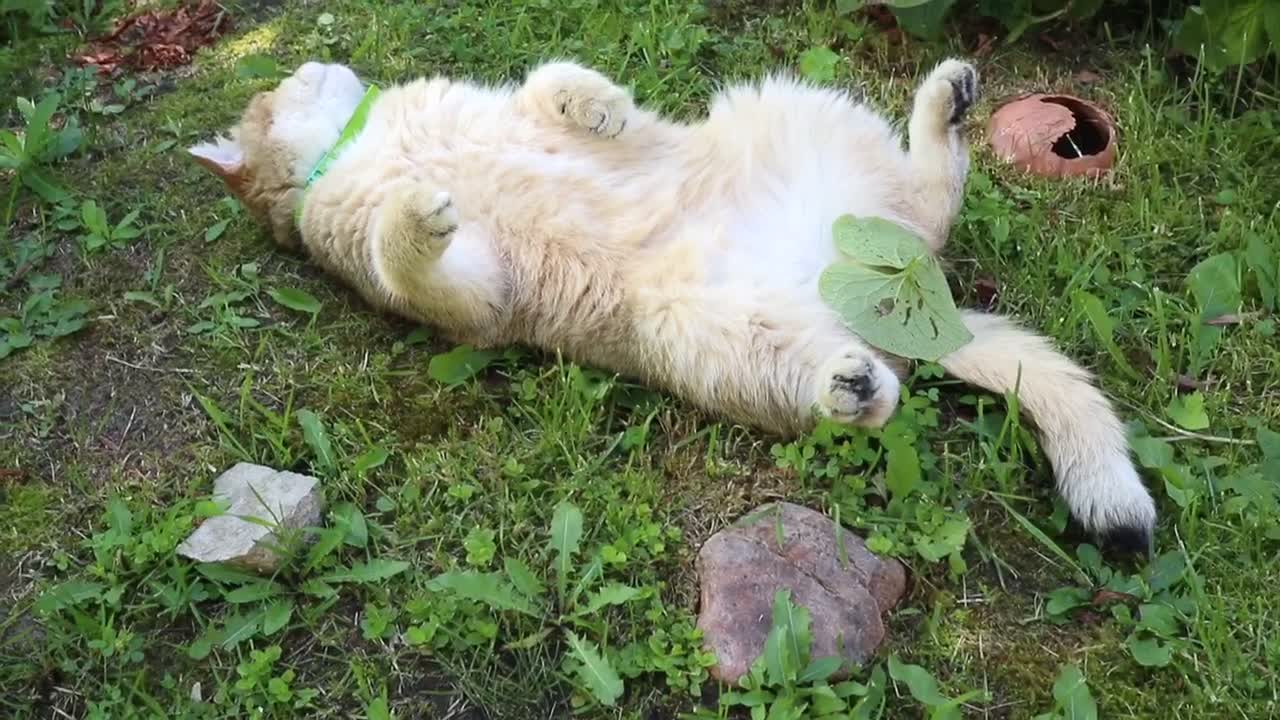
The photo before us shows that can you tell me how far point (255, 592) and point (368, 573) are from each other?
27cm

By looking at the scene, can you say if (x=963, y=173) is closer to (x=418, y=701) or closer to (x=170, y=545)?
(x=418, y=701)

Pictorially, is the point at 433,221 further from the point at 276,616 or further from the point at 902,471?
the point at 902,471

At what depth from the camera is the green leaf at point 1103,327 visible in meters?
2.92

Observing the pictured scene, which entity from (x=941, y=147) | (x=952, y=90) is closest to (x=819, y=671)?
(x=941, y=147)

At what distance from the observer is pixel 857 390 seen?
2.62m

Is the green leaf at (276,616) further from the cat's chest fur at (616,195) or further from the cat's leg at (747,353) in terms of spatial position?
the cat's leg at (747,353)

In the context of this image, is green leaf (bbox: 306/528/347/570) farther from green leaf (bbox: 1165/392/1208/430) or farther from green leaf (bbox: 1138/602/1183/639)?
green leaf (bbox: 1165/392/1208/430)

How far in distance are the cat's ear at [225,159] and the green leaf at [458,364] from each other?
943mm

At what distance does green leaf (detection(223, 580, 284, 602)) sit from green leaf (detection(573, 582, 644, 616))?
76 cm

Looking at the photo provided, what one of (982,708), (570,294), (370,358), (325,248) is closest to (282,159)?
(325,248)

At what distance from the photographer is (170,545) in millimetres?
2684

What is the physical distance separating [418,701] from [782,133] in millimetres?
1926

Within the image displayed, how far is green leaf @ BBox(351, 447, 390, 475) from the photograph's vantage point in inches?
112

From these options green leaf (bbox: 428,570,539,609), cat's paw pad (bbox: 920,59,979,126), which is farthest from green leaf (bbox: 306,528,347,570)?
cat's paw pad (bbox: 920,59,979,126)
